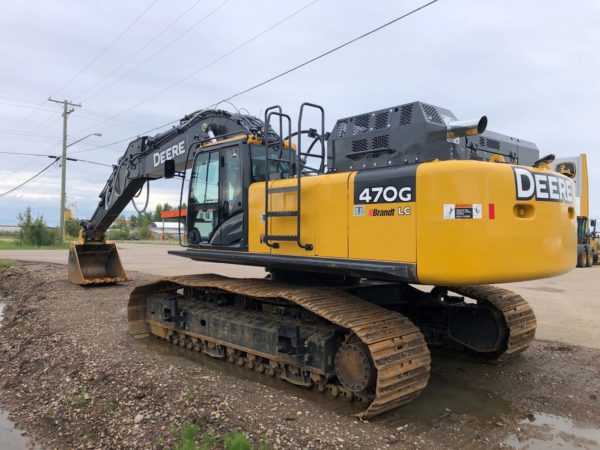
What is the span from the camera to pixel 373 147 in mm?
4934

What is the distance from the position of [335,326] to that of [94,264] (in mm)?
10104

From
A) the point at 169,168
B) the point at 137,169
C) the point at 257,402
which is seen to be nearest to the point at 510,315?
the point at 257,402

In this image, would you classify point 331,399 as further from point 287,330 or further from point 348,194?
point 348,194

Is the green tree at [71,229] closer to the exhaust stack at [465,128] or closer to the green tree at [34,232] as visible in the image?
the green tree at [34,232]

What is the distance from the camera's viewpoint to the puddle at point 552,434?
410 centimetres

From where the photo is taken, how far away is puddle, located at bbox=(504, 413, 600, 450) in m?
4.10

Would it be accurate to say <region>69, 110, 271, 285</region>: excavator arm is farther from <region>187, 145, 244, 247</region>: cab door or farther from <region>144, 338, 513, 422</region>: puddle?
<region>144, 338, 513, 422</region>: puddle

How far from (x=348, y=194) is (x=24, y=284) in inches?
512

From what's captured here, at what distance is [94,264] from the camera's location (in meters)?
13.1

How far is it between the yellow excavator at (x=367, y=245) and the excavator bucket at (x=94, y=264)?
230 inches

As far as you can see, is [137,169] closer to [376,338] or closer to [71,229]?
[376,338]

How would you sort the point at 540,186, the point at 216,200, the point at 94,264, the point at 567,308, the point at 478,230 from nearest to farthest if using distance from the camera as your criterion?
the point at 478,230, the point at 540,186, the point at 216,200, the point at 567,308, the point at 94,264

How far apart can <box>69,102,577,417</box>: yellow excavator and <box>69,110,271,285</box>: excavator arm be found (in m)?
0.10

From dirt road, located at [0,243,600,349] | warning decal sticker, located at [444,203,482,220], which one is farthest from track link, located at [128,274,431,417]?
dirt road, located at [0,243,600,349]
